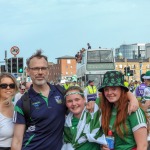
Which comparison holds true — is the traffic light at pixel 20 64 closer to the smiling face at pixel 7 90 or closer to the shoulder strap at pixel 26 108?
the smiling face at pixel 7 90

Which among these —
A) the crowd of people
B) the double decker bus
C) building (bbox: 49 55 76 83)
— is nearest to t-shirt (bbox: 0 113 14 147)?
the crowd of people

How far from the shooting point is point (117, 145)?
422 cm

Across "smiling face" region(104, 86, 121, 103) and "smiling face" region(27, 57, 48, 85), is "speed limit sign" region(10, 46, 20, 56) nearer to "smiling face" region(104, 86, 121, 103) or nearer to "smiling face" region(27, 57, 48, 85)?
"smiling face" region(27, 57, 48, 85)

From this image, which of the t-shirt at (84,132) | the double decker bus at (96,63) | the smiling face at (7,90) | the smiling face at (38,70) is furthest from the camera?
the double decker bus at (96,63)

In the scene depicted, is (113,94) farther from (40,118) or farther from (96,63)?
(96,63)

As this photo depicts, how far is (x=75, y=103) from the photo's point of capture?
4.55 metres

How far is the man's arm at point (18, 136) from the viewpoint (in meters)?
4.49

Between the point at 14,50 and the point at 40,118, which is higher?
the point at 14,50

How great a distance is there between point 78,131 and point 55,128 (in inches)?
10.7

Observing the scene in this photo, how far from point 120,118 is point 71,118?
66cm

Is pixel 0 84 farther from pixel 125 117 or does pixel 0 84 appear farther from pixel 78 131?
pixel 125 117

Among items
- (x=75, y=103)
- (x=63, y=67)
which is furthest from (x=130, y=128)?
(x=63, y=67)

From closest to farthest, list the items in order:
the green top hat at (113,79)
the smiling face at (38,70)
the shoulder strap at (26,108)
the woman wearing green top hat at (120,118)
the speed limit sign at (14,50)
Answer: the woman wearing green top hat at (120,118)
the green top hat at (113,79)
the shoulder strap at (26,108)
the smiling face at (38,70)
the speed limit sign at (14,50)

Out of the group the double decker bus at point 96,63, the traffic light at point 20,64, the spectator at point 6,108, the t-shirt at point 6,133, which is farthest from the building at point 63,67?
the t-shirt at point 6,133
